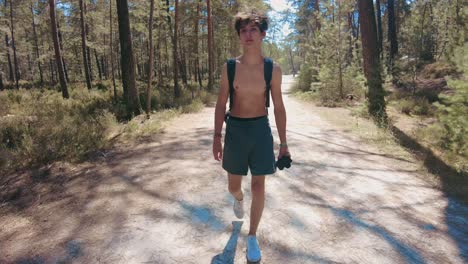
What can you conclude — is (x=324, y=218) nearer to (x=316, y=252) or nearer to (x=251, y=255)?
(x=316, y=252)

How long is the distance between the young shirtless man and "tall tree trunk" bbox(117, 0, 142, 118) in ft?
25.7

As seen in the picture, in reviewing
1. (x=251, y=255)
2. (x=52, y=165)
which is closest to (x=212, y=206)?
(x=251, y=255)

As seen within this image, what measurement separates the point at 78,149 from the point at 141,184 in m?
1.95

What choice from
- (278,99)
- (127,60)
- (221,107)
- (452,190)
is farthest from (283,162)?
(127,60)

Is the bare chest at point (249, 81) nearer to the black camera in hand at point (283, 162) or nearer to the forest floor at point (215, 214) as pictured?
the black camera in hand at point (283, 162)

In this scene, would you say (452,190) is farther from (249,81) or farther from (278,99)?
(249,81)

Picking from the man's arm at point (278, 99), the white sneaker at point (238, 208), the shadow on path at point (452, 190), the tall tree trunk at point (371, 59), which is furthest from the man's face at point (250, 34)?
the tall tree trunk at point (371, 59)

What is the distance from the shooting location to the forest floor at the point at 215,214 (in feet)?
9.88

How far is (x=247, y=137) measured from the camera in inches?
111

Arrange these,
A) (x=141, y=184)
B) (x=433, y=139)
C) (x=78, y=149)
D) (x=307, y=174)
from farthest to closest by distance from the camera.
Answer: (x=433, y=139), (x=78, y=149), (x=307, y=174), (x=141, y=184)

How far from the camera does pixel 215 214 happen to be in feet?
12.4

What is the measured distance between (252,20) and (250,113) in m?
0.76

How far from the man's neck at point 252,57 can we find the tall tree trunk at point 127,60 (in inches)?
311

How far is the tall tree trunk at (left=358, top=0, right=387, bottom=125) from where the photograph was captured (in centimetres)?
974
